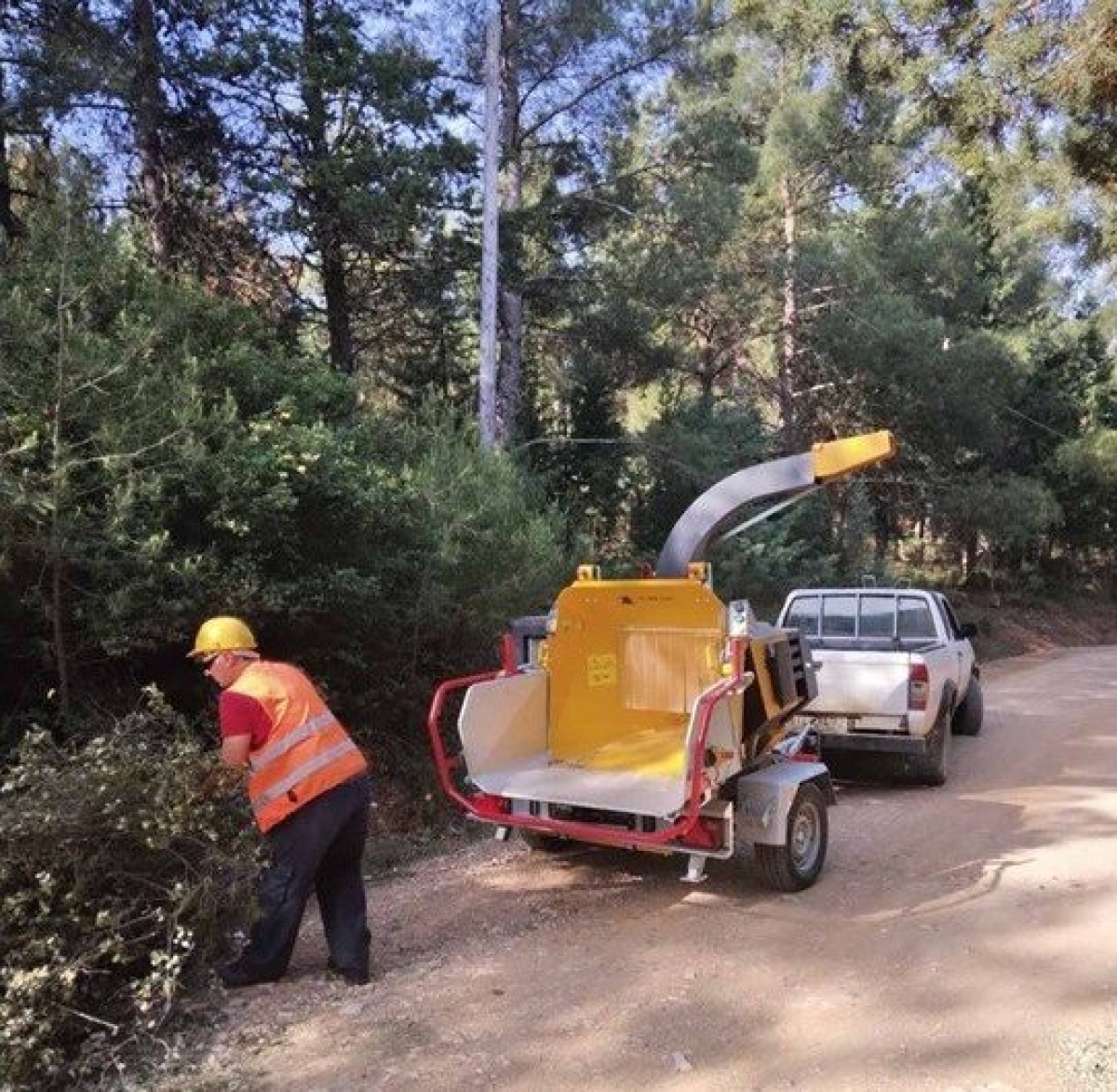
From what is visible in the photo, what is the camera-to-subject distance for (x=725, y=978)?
5.27m

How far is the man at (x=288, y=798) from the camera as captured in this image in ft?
16.8

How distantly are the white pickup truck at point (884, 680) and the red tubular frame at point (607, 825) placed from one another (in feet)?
9.84

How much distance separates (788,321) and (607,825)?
74.2 feet

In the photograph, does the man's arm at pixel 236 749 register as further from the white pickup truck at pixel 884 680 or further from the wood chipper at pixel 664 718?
the white pickup truck at pixel 884 680

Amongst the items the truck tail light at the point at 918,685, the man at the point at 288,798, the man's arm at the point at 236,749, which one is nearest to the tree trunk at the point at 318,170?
the truck tail light at the point at 918,685

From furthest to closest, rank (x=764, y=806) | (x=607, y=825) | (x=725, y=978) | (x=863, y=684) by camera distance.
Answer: (x=863, y=684)
(x=764, y=806)
(x=607, y=825)
(x=725, y=978)

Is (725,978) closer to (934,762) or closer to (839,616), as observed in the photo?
(934,762)

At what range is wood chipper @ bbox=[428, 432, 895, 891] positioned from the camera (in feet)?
20.5

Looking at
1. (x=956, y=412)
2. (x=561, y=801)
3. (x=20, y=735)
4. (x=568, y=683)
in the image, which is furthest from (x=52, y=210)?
(x=956, y=412)

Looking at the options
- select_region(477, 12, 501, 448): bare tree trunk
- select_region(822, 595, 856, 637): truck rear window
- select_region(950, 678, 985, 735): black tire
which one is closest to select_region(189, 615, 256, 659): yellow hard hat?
select_region(822, 595, 856, 637): truck rear window

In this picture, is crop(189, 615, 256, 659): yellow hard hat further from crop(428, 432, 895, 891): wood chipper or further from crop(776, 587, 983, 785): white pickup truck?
crop(776, 587, 983, 785): white pickup truck

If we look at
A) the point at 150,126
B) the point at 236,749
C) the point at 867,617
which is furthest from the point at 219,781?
the point at 150,126

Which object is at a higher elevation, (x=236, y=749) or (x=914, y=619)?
(x=914, y=619)

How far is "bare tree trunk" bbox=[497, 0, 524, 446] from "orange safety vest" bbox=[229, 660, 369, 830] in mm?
14023
